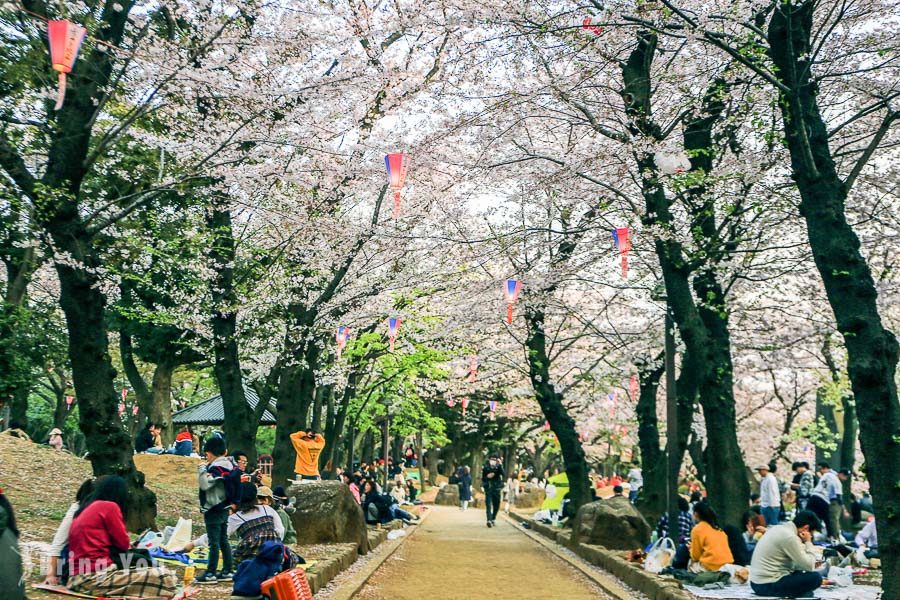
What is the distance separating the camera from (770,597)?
8.64 meters

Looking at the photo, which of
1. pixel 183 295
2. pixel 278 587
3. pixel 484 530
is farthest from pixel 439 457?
pixel 278 587

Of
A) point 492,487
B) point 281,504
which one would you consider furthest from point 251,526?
point 492,487

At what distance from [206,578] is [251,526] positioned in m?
1.83

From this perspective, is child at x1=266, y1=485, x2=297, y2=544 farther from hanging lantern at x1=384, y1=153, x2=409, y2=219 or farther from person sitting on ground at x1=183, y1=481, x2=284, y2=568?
hanging lantern at x1=384, y1=153, x2=409, y2=219

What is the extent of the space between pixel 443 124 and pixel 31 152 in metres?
5.96

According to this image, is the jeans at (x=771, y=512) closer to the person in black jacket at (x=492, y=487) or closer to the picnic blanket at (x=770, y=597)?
the picnic blanket at (x=770, y=597)

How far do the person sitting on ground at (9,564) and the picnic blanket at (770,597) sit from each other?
673 centimetres

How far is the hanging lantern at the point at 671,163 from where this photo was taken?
406 inches

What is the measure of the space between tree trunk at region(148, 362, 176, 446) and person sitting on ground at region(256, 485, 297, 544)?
41.6 feet

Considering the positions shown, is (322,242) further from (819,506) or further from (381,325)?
(819,506)

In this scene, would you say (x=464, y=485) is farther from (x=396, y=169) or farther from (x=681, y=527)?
(x=396, y=169)

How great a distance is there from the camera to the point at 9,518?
206 inches

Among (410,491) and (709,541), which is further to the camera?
(410,491)

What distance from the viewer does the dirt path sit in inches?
388
